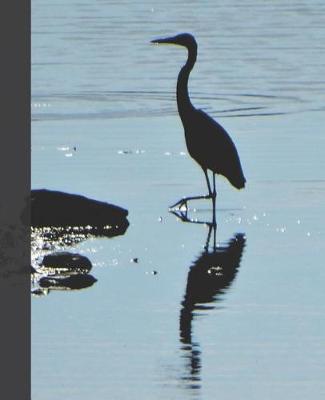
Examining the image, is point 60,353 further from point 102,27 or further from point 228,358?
point 102,27

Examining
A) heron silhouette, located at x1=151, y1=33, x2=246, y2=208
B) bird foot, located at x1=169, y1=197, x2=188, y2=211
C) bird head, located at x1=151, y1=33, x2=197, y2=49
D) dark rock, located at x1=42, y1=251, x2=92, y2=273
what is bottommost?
bird foot, located at x1=169, y1=197, x2=188, y2=211

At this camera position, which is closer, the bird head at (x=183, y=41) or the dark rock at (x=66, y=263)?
the dark rock at (x=66, y=263)

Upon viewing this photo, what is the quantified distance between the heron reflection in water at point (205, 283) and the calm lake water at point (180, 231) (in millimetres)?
20

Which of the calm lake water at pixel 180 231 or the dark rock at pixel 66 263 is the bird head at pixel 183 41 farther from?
the dark rock at pixel 66 263

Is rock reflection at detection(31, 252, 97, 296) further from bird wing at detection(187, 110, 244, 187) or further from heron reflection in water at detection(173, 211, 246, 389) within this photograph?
bird wing at detection(187, 110, 244, 187)

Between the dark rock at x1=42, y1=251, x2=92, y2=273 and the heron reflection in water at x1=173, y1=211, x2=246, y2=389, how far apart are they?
0.71 meters

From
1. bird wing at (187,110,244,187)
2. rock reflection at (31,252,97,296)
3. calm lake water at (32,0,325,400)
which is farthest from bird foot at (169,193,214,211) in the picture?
rock reflection at (31,252,97,296)

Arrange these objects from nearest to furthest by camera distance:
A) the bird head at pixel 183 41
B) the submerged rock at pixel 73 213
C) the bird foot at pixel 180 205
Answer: the submerged rock at pixel 73 213
the bird foot at pixel 180 205
the bird head at pixel 183 41

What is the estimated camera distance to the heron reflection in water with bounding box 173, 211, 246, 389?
988 cm

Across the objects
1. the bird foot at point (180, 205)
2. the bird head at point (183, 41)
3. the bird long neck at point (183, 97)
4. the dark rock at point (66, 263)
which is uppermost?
the dark rock at point (66, 263)

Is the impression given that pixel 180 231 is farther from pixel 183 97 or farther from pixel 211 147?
pixel 183 97

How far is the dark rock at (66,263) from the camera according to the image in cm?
1216

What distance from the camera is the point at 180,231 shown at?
14273 millimetres

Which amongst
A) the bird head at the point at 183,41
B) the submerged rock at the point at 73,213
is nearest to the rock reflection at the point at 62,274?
the submerged rock at the point at 73,213
